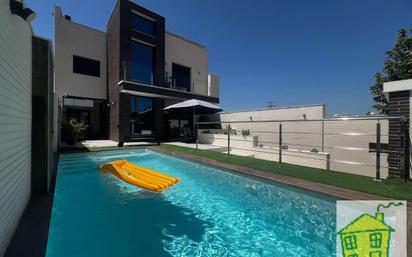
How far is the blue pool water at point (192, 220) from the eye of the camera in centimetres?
264

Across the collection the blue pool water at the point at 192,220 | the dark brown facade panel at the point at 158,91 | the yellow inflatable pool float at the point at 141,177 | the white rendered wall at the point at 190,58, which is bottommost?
the blue pool water at the point at 192,220

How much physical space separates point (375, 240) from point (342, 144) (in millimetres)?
7181

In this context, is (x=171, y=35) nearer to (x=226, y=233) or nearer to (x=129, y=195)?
(x=129, y=195)

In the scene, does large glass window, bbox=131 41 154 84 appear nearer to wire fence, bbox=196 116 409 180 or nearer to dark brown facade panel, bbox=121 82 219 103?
dark brown facade panel, bbox=121 82 219 103

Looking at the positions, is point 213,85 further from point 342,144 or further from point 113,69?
point 342,144

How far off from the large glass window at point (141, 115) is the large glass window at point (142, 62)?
1.38 metres

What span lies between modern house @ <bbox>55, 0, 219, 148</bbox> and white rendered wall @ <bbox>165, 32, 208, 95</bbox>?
2.05m

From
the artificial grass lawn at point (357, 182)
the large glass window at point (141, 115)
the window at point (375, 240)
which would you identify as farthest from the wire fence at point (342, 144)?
the large glass window at point (141, 115)

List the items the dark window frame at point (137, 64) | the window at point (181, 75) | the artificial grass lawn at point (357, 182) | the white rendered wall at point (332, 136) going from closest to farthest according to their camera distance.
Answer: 1. the artificial grass lawn at point (357, 182)
2. the white rendered wall at point (332, 136)
3. the dark window frame at point (137, 64)
4. the window at point (181, 75)

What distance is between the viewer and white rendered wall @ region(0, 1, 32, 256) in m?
2.12

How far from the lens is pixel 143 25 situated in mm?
14250

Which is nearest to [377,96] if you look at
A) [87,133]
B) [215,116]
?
[215,116]

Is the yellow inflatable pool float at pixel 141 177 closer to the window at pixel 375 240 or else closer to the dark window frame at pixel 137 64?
the window at pixel 375 240

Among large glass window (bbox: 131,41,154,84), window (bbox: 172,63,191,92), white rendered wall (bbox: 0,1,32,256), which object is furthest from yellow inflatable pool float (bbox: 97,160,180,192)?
window (bbox: 172,63,191,92)
